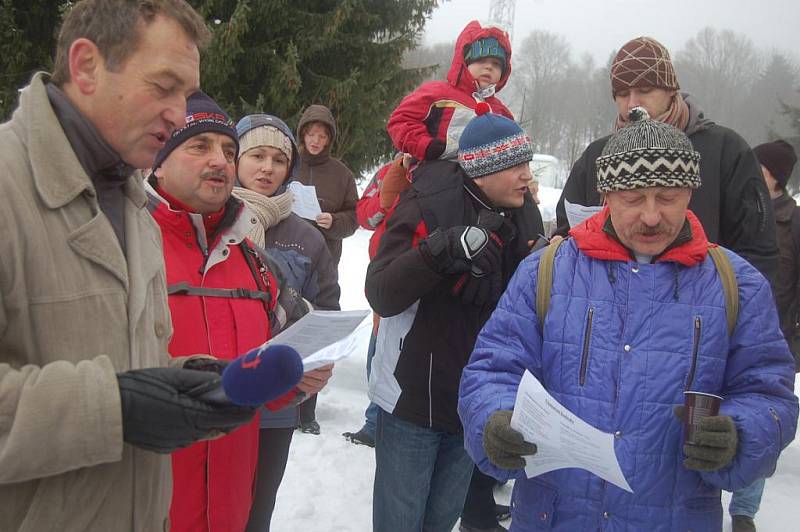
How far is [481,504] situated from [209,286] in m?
2.33

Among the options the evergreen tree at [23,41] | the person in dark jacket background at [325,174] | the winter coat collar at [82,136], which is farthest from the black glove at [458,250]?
the evergreen tree at [23,41]

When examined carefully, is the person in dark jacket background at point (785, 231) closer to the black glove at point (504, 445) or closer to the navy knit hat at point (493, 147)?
the navy knit hat at point (493, 147)

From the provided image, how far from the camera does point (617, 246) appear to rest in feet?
6.48

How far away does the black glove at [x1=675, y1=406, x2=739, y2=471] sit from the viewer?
5.38ft

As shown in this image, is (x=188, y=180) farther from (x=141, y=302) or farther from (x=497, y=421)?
(x=497, y=421)

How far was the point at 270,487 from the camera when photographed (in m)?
2.88

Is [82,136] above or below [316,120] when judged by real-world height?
below

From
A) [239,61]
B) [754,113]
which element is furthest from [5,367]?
[754,113]

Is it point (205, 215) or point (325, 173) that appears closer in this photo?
point (205, 215)

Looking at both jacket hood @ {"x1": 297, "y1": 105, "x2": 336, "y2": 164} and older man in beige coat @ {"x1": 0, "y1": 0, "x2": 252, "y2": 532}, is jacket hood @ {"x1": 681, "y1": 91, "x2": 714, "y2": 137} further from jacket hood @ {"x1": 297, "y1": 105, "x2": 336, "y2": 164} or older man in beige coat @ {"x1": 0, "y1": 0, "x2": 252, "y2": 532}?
jacket hood @ {"x1": 297, "y1": 105, "x2": 336, "y2": 164}

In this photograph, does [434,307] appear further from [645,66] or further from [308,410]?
[308,410]

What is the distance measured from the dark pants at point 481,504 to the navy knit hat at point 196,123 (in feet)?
8.21

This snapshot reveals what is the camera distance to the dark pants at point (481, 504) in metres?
3.61

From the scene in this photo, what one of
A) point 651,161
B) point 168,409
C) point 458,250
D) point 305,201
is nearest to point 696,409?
point 651,161
